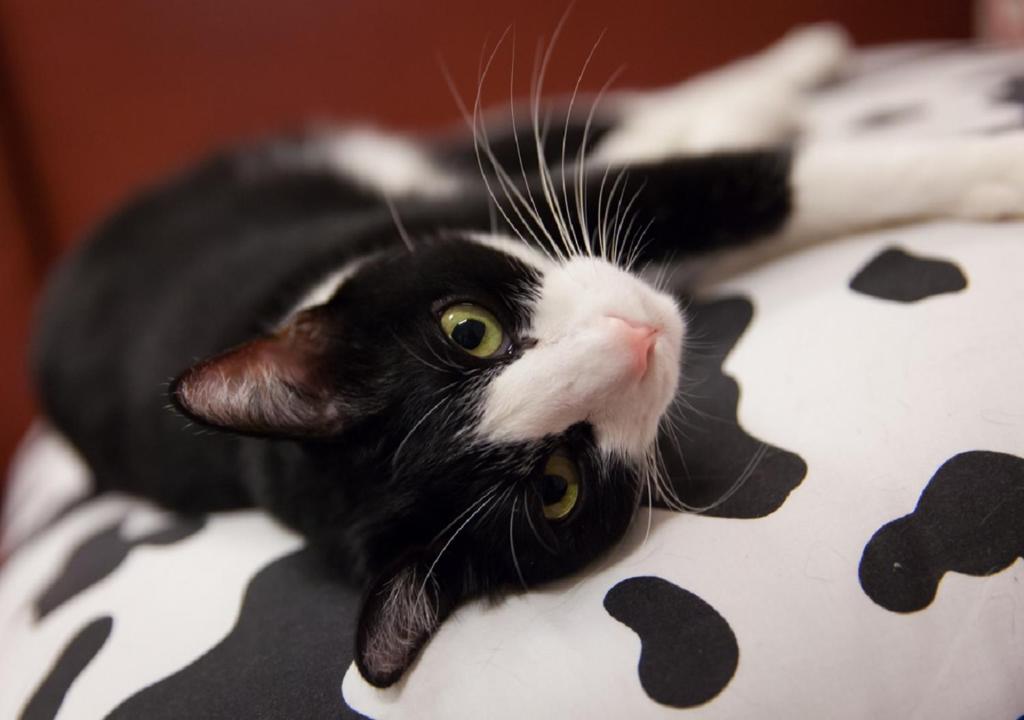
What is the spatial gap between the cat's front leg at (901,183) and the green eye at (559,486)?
44cm

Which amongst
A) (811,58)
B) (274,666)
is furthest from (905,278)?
(811,58)

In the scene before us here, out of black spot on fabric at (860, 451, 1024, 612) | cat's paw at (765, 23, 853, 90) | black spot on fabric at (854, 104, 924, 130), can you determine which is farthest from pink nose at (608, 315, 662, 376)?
cat's paw at (765, 23, 853, 90)

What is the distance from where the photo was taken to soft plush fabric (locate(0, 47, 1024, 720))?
58cm

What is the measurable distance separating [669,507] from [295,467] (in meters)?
0.38

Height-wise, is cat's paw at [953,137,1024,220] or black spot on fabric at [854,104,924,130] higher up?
cat's paw at [953,137,1024,220]

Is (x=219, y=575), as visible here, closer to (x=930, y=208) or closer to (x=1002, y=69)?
(x=930, y=208)

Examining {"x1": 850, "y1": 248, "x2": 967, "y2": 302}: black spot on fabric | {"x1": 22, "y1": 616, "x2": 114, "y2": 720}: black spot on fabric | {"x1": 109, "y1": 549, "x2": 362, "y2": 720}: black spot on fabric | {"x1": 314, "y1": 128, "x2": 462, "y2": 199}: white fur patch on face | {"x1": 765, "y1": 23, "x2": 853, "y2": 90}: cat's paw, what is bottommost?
{"x1": 765, "y1": 23, "x2": 853, "y2": 90}: cat's paw

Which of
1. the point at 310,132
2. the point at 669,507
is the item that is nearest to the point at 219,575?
the point at 669,507

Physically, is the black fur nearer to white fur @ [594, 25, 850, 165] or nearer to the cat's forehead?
the cat's forehead

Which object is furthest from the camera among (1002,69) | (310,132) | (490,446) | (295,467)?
(310,132)

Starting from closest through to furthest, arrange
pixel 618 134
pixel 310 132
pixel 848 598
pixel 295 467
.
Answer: pixel 848 598 < pixel 295 467 < pixel 618 134 < pixel 310 132

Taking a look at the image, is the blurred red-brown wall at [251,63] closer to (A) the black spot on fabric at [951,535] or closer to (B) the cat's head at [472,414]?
(B) the cat's head at [472,414]

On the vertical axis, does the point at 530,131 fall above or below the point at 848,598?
above

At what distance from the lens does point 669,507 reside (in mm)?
735
